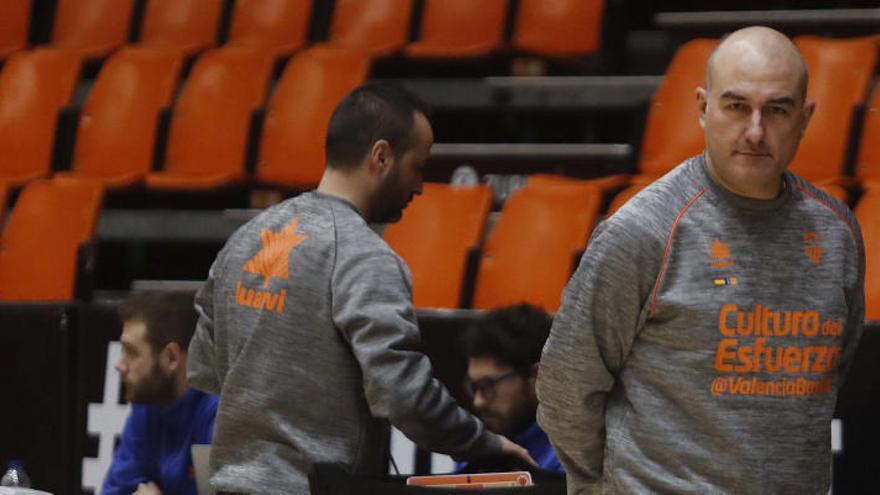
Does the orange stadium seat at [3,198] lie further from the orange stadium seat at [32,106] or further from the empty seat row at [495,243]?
the empty seat row at [495,243]

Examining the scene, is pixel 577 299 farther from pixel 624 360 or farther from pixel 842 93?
pixel 842 93

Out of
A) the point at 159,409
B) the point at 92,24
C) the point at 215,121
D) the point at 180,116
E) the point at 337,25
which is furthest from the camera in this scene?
the point at 92,24

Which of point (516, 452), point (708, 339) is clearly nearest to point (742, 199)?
point (708, 339)

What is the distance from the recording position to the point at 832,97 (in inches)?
213

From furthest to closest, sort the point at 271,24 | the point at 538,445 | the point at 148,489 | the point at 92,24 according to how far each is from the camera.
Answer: the point at 92,24 < the point at 271,24 < the point at 148,489 < the point at 538,445

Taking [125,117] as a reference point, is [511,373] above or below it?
below

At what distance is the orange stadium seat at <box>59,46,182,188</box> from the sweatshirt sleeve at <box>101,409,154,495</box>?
293cm

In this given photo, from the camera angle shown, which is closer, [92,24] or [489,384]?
[489,384]

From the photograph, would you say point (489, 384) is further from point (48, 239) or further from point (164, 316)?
point (48, 239)

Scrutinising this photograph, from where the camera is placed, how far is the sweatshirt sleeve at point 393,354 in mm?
2881

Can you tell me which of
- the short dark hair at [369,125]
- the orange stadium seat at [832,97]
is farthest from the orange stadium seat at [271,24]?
the short dark hair at [369,125]

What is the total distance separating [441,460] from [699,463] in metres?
1.59

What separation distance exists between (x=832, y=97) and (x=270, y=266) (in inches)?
116

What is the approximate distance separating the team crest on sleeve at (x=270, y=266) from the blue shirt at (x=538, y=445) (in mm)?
607
